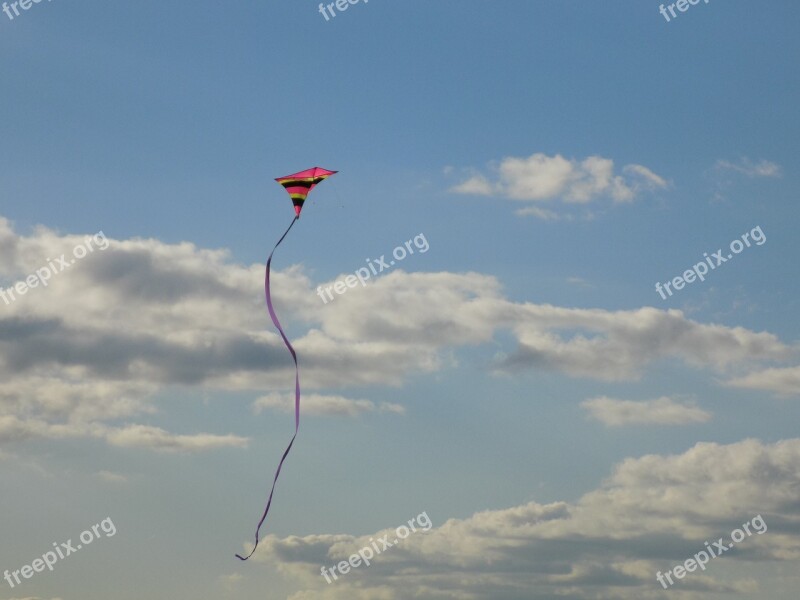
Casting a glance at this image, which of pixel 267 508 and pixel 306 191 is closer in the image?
pixel 267 508

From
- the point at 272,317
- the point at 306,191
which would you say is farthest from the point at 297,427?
the point at 306,191

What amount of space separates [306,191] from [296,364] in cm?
2291

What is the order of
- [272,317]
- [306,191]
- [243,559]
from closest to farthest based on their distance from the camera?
[243,559] < [272,317] < [306,191]

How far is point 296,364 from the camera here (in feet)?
204

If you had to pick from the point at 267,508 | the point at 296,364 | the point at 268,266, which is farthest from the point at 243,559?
the point at 268,266

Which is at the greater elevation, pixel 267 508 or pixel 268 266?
pixel 268 266

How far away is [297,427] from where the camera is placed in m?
62.3

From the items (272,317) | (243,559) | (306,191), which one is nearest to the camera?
(243,559)

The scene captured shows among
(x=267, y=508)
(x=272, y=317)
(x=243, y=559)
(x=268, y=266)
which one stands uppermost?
(x=268, y=266)

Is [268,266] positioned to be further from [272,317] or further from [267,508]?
[267,508]

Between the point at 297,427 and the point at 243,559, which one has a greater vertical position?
the point at 297,427

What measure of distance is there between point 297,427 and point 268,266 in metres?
12.3

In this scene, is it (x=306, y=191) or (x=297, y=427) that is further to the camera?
(x=306, y=191)

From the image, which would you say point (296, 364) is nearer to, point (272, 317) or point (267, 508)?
point (272, 317)
